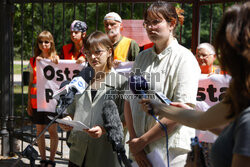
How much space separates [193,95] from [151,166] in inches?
24.0

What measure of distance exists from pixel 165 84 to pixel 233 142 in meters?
1.19

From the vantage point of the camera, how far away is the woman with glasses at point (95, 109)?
9.89ft

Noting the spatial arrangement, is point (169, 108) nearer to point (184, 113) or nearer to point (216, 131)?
point (184, 113)

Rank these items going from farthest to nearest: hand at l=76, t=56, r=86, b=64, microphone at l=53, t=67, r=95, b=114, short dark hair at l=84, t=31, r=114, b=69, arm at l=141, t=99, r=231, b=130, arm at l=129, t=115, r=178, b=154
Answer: hand at l=76, t=56, r=86, b=64
short dark hair at l=84, t=31, r=114, b=69
arm at l=129, t=115, r=178, b=154
microphone at l=53, t=67, r=95, b=114
arm at l=141, t=99, r=231, b=130

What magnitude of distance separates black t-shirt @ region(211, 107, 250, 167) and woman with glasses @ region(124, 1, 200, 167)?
3.30ft

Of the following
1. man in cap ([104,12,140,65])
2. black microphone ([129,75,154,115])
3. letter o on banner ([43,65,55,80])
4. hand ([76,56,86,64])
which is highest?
man in cap ([104,12,140,65])

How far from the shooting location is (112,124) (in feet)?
7.57

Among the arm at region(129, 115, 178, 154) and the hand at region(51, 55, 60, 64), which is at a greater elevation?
the hand at region(51, 55, 60, 64)

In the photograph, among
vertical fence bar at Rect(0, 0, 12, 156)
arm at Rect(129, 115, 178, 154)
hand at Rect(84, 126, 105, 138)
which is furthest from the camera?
vertical fence bar at Rect(0, 0, 12, 156)

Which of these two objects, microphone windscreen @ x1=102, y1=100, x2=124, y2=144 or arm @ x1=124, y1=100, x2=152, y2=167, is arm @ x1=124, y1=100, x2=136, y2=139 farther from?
microphone windscreen @ x1=102, y1=100, x2=124, y2=144

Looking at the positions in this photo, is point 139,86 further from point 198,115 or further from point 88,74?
point 88,74

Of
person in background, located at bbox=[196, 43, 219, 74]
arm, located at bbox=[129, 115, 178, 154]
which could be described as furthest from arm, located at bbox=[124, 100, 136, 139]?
person in background, located at bbox=[196, 43, 219, 74]

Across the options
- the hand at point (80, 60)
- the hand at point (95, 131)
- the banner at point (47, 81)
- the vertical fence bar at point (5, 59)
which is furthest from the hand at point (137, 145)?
the vertical fence bar at point (5, 59)

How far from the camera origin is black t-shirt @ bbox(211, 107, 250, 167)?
1.51 metres
